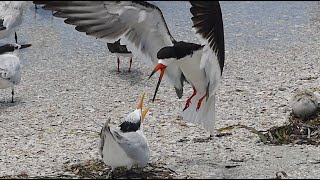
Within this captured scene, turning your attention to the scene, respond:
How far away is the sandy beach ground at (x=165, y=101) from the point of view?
4.74 m

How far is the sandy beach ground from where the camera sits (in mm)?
4742

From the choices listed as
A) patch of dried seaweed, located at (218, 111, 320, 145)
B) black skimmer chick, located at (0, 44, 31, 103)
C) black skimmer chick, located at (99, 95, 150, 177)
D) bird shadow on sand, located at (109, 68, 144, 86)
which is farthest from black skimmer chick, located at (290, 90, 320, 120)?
black skimmer chick, located at (0, 44, 31, 103)

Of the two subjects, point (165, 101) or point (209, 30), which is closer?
point (209, 30)

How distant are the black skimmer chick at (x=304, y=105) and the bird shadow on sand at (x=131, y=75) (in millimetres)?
2138

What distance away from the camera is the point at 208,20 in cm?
411

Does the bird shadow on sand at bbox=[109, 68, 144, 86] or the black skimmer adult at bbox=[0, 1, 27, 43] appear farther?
the black skimmer adult at bbox=[0, 1, 27, 43]

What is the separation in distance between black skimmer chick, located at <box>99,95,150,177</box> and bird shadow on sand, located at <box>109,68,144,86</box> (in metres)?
2.91

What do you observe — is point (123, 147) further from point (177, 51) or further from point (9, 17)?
point (9, 17)

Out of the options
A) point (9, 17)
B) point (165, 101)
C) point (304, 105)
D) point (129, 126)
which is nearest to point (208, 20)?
point (129, 126)

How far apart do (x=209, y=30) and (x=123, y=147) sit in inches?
31.9

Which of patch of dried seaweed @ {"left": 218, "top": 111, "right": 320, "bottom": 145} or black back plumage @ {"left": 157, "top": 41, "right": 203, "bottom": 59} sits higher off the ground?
black back plumage @ {"left": 157, "top": 41, "right": 203, "bottom": 59}

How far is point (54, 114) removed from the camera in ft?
20.2

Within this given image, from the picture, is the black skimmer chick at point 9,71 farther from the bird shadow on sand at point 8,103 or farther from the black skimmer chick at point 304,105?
the black skimmer chick at point 304,105

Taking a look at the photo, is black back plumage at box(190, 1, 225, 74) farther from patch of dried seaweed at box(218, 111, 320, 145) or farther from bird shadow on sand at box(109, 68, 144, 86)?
bird shadow on sand at box(109, 68, 144, 86)
